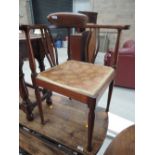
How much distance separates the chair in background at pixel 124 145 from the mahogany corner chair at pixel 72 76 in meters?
0.19

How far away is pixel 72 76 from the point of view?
0.97 metres

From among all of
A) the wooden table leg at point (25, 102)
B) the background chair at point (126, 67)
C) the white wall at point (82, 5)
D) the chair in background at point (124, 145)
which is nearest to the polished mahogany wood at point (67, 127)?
the wooden table leg at point (25, 102)

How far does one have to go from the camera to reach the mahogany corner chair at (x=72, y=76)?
2.71ft

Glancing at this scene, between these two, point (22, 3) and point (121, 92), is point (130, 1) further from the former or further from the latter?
point (22, 3)

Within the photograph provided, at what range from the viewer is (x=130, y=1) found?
4.40 meters

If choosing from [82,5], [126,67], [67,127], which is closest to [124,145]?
[67,127]

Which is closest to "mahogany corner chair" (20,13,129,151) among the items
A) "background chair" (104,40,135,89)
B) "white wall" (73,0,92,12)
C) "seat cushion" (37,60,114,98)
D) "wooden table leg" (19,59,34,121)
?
"seat cushion" (37,60,114,98)

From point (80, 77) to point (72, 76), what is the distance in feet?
0.17

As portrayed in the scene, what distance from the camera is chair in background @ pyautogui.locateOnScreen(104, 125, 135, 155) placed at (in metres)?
0.61

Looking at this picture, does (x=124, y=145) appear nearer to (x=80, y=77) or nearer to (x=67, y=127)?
(x=80, y=77)

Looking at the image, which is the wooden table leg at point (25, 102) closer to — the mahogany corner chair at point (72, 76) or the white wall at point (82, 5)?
the mahogany corner chair at point (72, 76)
